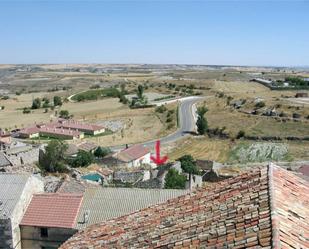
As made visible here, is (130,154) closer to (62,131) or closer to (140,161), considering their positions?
(140,161)

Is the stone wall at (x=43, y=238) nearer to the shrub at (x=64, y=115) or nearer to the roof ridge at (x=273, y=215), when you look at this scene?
the roof ridge at (x=273, y=215)

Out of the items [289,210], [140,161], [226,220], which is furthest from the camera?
[140,161]

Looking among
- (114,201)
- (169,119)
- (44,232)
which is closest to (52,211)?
(44,232)

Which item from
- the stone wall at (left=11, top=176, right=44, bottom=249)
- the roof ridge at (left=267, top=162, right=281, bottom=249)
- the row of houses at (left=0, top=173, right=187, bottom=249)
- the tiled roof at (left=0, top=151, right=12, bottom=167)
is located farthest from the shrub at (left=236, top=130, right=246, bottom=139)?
the roof ridge at (left=267, top=162, right=281, bottom=249)

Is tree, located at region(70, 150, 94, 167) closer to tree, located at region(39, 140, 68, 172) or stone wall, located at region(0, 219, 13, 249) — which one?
tree, located at region(39, 140, 68, 172)

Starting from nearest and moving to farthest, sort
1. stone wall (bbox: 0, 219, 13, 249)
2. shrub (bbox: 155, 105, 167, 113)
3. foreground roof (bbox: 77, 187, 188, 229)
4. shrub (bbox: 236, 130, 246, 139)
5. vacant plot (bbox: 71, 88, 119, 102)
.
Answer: stone wall (bbox: 0, 219, 13, 249) < foreground roof (bbox: 77, 187, 188, 229) < shrub (bbox: 236, 130, 246, 139) < shrub (bbox: 155, 105, 167, 113) < vacant plot (bbox: 71, 88, 119, 102)

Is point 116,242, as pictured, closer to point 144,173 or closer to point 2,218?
point 2,218

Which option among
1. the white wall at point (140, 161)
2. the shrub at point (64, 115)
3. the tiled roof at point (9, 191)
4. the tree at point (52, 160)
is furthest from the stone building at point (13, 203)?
the shrub at point (64, 115)
